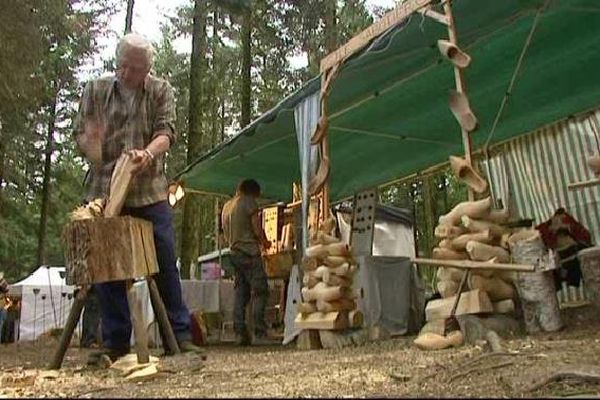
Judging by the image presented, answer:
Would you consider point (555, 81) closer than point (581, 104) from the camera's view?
Yes

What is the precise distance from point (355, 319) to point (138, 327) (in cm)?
192

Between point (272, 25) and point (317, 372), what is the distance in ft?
39.6

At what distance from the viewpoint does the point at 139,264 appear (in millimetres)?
3082

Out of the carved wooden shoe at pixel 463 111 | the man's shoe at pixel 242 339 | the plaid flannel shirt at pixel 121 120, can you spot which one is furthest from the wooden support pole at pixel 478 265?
the man's shoe at pixel 242 339

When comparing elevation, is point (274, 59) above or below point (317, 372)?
above

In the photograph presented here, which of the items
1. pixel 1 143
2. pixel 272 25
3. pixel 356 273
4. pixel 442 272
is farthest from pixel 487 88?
pixel 1 143

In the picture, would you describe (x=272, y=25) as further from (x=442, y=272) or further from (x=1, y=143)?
(x=442, y=272)

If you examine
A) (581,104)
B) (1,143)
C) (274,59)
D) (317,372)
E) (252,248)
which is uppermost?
(274,59)

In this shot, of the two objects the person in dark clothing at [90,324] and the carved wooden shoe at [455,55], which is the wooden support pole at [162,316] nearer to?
the carved wooden shoe at [455,55]

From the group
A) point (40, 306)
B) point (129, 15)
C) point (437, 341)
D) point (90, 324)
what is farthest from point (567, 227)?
point (129, 15)

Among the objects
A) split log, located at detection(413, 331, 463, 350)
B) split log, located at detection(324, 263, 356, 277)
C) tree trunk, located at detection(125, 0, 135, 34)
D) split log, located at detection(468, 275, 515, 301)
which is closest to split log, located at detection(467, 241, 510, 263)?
split log, located at detection(468, 275, 515, 301)

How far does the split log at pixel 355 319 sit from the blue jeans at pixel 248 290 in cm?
205

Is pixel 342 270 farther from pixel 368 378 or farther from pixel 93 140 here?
pixel 368 378

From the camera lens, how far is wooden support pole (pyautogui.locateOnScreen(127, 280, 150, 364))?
9.33 feet
